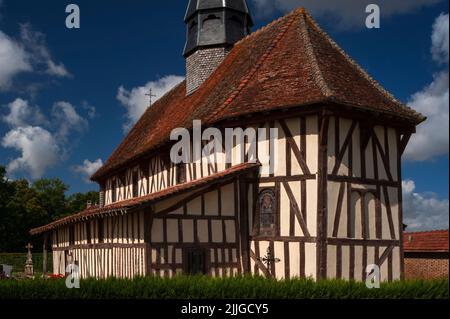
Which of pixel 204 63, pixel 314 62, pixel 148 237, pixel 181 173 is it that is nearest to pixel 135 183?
pixel 181 173

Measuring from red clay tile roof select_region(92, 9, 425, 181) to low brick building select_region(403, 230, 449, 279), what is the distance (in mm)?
8954

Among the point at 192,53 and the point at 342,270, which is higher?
the point at 192,53

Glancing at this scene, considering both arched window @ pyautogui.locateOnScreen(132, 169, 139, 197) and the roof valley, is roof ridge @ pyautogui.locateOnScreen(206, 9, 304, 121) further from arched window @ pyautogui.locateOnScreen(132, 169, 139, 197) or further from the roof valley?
arched window @ pyautogui.locateOnScreen(132, 169, 139, 197)

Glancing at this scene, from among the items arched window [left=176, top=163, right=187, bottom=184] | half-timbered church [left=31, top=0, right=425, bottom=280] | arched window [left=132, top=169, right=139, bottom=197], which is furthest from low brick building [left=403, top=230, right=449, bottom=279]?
arched window [left=132, top=169, right=139, bottom=197]

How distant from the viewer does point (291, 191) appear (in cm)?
1352

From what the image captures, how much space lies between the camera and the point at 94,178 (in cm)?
2730

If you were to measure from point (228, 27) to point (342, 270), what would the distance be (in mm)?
11542

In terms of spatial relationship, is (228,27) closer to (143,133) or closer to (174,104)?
(174,104)

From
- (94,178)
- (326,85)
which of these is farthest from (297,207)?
(94,178)

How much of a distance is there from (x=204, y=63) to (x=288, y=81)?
7.54m

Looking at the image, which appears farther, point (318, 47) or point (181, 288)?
point (318, 47)

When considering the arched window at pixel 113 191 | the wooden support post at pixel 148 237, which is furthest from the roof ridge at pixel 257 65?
the arched window at pixel 113 191

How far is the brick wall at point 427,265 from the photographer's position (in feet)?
70.6

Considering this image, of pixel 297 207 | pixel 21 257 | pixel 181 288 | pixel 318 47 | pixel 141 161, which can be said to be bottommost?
pixel 21 257
